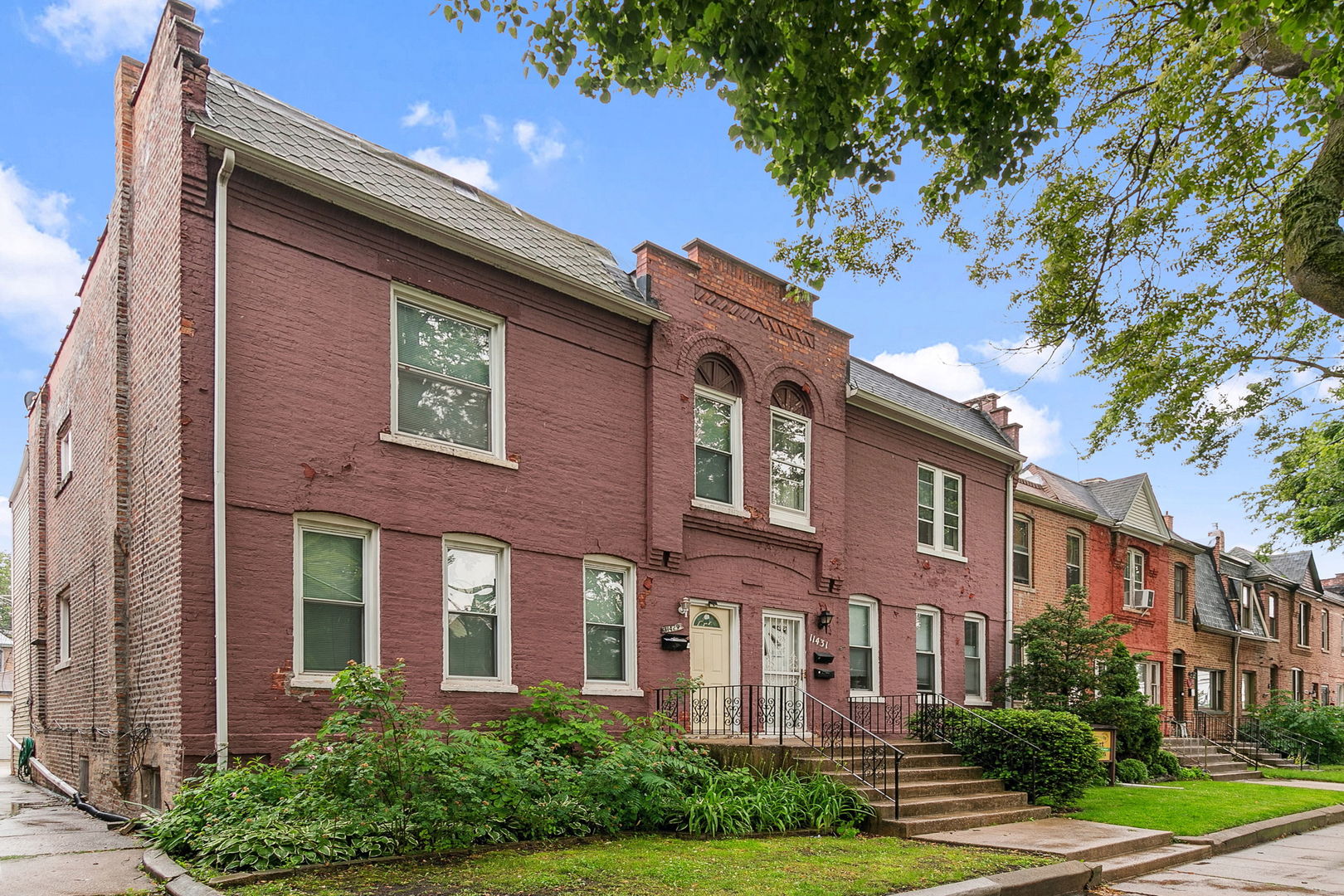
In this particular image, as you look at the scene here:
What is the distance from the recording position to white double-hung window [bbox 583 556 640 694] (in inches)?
527

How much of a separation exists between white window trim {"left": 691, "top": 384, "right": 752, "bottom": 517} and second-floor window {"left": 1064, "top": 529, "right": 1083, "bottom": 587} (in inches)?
469

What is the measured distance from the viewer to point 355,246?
11.6 meters

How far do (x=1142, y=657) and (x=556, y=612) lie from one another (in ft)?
63.6

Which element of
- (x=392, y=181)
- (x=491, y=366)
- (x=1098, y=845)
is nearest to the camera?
(x=1098, y=845)

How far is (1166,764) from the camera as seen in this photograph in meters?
21.0

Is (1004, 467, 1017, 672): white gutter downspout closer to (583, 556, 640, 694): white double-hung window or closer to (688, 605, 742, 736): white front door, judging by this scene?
(688, 605, 742, 736): white front door

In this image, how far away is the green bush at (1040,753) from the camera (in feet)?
47.8

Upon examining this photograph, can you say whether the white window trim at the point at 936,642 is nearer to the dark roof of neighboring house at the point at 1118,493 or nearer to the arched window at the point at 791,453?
the arched window at the point at 791,453

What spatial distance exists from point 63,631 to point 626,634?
882 cm

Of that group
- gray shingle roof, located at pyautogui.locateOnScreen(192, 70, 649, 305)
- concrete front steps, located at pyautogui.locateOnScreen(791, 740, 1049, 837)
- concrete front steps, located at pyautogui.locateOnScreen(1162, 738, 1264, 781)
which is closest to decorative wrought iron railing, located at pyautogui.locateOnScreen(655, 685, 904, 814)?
concrete front steps, located at pyautogui.locateOnScreen(791, 740, 1049, 837)

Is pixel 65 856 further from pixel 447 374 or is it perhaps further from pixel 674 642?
pixel 674 642

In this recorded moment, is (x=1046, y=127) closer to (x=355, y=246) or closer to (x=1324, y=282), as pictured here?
(x=1324, y=282)

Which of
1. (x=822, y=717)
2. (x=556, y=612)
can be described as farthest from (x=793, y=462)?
(x=556, y=612)

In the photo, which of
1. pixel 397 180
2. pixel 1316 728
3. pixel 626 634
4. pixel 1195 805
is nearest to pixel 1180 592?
pixel 1316 728
